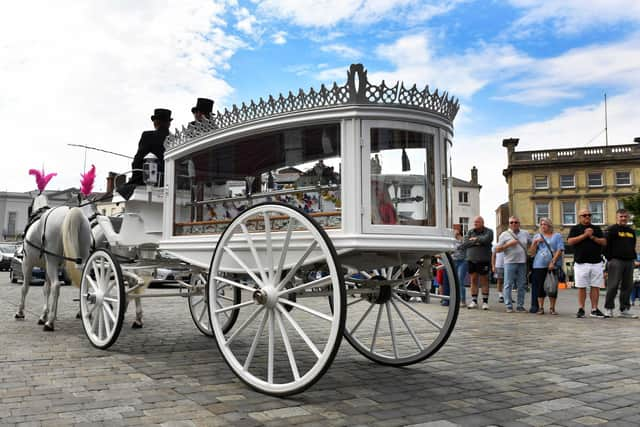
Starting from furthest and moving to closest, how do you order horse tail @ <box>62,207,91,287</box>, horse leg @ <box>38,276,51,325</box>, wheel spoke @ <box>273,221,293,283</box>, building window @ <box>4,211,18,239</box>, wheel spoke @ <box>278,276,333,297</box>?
building window @ <box>4,211,18,239</box>
horse leg @ <box>38,276,51,325</box>
horse tail @ <box>62,207,91,287</box>
wheel spoke @ <box>273,221,293,283</box>
wheel spoke @ <box>278,276,333,297</box>

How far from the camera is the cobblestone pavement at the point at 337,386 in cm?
353

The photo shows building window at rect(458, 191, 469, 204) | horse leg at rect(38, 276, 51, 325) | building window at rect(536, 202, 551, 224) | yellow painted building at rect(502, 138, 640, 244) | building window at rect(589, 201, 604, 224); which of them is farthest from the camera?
building window at rect(458, 191, 469, 204)

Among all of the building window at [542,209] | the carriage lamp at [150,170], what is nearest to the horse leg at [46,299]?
the carriage lamp at [150,170]

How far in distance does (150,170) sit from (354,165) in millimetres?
3111

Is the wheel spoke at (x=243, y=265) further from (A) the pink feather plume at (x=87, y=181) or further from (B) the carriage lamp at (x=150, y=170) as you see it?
(A) the pink feather plume at (x=87, y=181)

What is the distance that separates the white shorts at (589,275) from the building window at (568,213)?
40.5 meters

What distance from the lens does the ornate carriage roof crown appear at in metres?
4.27

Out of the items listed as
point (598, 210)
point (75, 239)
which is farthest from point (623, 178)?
point (75, 239)

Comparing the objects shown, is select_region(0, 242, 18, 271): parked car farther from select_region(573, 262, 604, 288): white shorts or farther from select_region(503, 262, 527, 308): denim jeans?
select_region(573, 262, 604, 288): white shorts

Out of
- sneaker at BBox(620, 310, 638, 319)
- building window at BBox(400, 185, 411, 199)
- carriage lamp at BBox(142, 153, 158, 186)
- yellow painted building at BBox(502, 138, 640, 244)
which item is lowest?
sneaker at BBox(620, 310, 638, 319)

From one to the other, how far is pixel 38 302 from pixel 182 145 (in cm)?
781

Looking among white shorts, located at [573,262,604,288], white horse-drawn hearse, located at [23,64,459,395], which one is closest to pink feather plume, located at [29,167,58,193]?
white horse-drawn hearse, located at [23,64,459,395]

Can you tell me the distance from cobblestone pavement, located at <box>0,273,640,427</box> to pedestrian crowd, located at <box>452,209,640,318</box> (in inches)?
95.2

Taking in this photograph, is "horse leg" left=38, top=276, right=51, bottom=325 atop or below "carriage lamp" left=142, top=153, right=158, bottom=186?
below
